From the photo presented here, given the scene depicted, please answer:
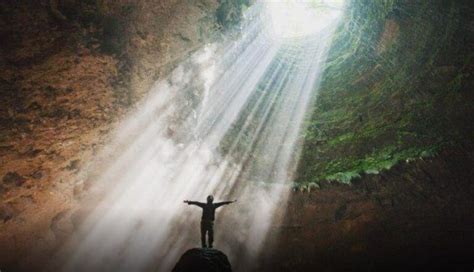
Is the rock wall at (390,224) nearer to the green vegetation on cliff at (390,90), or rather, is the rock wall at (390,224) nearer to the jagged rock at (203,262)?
the green vegetation on cliff at (390,90)

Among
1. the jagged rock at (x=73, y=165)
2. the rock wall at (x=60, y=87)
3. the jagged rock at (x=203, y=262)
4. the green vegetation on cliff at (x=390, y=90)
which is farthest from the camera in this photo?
the green vegetation on cliff at (x=390, y=90)

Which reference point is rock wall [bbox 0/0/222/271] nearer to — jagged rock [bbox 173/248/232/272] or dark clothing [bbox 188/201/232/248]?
dark clothing [bbox 188/201/232/248]

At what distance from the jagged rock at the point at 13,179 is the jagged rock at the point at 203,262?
7.96ft

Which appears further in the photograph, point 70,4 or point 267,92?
point 267,92

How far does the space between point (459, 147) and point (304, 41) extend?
5769mm

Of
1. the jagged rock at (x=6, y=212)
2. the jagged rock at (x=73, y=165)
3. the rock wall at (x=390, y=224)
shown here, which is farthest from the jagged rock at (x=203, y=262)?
the rock wall at (x=390, y=224)

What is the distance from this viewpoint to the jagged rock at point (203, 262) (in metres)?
3.56

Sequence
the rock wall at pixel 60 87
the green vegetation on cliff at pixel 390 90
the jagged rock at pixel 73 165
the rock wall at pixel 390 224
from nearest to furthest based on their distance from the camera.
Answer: the rock wall at pixel 60 87 < the jagged rock at pixel 73 165 < the rock wall at pixel 390 224 < the green vegetation on cliff at pixel 390 90

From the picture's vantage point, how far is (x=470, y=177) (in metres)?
6.11

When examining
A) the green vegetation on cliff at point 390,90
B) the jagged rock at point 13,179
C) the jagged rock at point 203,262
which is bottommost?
the jagged rock at point 203,262

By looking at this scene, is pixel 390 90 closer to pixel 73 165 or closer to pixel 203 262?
pixel 203 262

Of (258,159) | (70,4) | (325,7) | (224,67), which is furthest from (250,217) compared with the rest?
(325,7)

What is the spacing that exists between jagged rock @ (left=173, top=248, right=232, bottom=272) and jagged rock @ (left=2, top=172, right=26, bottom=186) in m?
2.43

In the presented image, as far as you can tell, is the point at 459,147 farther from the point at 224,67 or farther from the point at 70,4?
the point at 70,4
